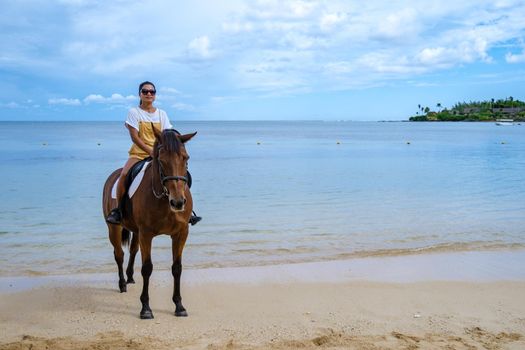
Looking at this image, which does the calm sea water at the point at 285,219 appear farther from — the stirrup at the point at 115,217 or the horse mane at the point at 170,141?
the horse mane at the point at 170,141

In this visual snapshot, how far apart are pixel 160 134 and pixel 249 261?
4114 millimetres

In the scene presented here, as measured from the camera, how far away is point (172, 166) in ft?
17.8

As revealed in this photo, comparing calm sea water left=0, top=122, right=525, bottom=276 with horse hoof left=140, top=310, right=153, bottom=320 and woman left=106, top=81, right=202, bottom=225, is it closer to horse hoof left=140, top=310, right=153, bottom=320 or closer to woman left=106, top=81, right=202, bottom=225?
woman left=106, top=81, right=202, bottom=225

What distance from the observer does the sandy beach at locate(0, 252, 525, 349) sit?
5.24 metres

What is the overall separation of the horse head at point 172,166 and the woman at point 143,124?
860 millimetres

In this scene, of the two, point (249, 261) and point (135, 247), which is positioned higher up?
point (135, 247)

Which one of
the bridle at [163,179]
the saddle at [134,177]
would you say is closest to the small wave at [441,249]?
the saddle at [134,177]

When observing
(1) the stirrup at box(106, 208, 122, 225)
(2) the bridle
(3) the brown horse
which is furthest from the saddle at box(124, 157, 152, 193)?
(2) the bridle

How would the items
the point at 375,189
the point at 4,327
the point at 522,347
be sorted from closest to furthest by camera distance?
1. the point at 522,347
2. the point at 4,327
3. the point at 375,189

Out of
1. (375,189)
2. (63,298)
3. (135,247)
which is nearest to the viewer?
(63,298)

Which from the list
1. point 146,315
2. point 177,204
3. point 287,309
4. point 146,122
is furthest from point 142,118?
point 287,309

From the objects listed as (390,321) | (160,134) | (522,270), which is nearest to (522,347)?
(390,321)

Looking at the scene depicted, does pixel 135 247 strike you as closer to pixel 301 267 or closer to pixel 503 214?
pixel 301 267

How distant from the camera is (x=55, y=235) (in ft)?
37.0
